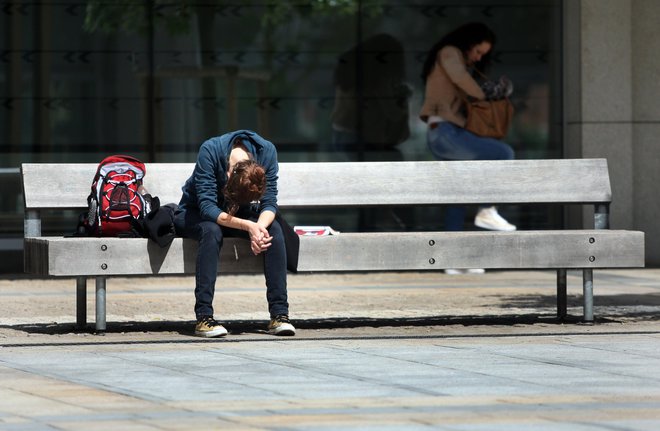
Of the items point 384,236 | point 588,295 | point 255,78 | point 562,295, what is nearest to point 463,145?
point 255,78

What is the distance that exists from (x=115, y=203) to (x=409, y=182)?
1.80 meters

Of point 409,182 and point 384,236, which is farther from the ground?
point 409,182

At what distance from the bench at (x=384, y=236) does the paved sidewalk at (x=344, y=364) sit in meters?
0.38

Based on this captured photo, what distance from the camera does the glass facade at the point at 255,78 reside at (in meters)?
14.6

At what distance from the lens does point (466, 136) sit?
14133 millimetres

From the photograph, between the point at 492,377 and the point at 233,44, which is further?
the point at 233,44

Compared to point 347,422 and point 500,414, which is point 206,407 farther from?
point 500,414

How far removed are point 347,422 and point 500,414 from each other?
598 mm

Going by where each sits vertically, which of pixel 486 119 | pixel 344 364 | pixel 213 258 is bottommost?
pixel 344 364

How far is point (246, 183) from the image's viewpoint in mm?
8766

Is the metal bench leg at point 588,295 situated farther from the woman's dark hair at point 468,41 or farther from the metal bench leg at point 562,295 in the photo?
the woman's dark hair at point 468,41

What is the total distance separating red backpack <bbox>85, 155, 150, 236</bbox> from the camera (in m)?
9.05

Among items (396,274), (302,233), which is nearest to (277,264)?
(302,233)

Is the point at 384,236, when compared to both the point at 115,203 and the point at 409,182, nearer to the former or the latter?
the point at 409,182
